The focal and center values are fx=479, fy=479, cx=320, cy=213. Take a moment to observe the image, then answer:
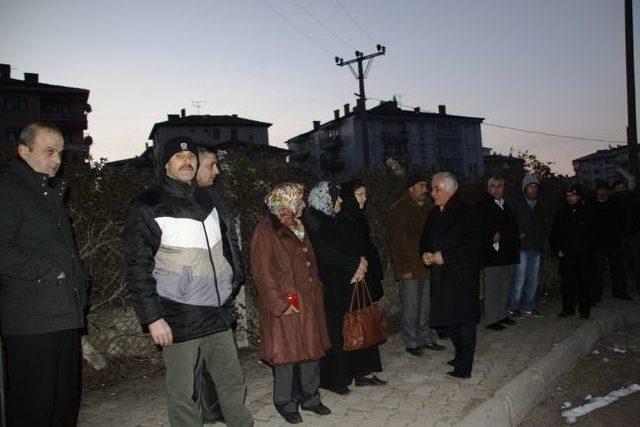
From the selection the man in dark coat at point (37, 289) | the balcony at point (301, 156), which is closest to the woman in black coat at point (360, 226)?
the man in dark coat at point (37, 289)

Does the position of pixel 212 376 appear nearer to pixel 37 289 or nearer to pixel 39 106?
pixel 37 289

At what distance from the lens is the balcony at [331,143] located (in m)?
68.6

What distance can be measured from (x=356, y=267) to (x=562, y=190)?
845cm

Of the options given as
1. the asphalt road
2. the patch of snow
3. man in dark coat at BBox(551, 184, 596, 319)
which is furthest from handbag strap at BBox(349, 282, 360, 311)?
man in dark coat at BBox(551, 184, 596, 319)

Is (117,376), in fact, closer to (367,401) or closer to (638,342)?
(367,401)

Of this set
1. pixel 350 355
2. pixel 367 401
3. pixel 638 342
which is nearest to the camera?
pixel 367 401

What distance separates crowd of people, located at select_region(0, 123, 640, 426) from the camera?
2.86 meters

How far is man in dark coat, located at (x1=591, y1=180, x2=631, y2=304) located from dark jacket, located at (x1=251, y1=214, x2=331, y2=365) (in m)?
6.54

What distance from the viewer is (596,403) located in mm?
4520

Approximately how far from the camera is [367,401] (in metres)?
4.35

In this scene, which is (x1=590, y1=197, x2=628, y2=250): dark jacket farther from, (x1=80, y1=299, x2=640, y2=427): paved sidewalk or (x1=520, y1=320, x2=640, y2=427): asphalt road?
(x1=80, y1=299, x2=640, y2=427): paved sidewalk

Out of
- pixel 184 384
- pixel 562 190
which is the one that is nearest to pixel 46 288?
pixel 184 384

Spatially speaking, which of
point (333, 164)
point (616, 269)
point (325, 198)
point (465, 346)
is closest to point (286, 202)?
point (325, 198)

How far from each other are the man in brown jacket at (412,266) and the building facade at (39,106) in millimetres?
47284
